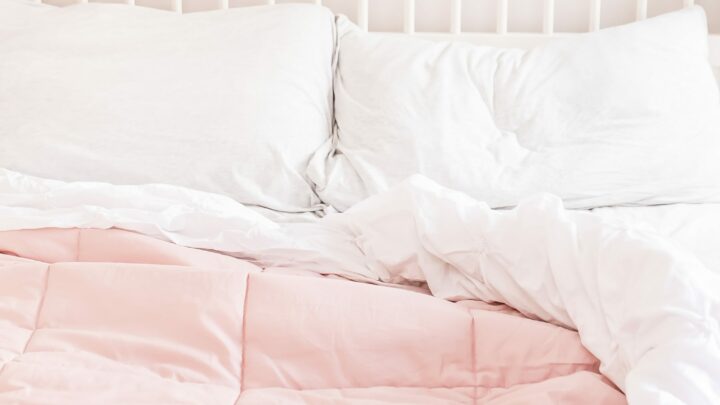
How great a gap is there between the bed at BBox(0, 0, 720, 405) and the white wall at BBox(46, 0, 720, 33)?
0.05m

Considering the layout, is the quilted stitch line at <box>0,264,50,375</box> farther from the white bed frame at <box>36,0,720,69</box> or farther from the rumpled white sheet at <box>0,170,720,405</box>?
the white bed frame at <box>36,0,720,69</box>

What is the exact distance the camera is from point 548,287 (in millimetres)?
1275

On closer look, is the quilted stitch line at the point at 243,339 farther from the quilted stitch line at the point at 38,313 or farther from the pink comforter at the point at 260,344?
the quilted stitch line at the point at 38,313

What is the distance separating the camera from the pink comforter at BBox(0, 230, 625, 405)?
1122mm

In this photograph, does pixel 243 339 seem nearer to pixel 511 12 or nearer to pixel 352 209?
pixel 352 209

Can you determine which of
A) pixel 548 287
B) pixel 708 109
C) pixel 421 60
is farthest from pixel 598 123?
pixel 548 287

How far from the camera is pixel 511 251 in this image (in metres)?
1.33

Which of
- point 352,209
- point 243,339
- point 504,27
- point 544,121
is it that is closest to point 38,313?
point 243,339

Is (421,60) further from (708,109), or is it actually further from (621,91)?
(708,109)

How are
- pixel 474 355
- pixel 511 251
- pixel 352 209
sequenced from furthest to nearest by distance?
pixel 352 209, pixel 511 251, pixel 474 355

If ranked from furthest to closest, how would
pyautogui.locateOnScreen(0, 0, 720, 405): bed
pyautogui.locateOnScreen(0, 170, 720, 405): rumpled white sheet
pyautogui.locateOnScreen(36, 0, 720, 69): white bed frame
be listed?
pyautogui.locateOnScreen(36, 0, 720, 69): white bed frame < pyautogui.locateOnScreen(0, 0, 720, 405): bed < pyautogui.locateOnScreen(0, 170, 720, 405): rumpled white sheet

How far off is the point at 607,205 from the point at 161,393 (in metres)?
0.98

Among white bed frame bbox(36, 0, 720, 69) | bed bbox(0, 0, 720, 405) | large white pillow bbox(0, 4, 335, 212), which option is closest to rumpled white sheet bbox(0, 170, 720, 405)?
bed bbox(0, 0, 720, 405)

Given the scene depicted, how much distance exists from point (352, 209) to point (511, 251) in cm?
33
